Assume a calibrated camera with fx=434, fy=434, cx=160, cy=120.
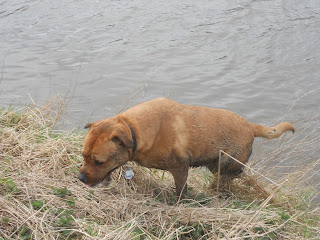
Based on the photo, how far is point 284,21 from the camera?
13.4 meters

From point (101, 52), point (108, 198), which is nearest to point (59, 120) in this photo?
point (108, 198)

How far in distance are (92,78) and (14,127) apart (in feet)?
14.8

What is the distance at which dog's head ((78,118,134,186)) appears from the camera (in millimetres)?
4102

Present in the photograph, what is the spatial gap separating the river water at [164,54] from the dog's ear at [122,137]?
12.0ft

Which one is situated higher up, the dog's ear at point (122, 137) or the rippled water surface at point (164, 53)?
the dog's ear at point (122, 137)

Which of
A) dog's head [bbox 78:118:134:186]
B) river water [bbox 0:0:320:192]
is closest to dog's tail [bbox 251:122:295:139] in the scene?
dog's head [bbox 78:118:134:186]

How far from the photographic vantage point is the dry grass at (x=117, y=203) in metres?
3.76

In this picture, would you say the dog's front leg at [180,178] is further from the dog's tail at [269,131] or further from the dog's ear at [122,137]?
the dog's tail at [269,131]

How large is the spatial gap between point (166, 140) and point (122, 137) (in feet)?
2.01

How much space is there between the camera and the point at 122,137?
13.4ft

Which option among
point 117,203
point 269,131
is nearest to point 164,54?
point 269,131

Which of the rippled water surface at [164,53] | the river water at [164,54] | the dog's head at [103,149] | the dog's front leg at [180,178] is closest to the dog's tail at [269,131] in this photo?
the dog's front leg at [180,178]

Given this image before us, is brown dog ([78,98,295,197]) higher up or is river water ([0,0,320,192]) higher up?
brown dog ([78,98,295,197])

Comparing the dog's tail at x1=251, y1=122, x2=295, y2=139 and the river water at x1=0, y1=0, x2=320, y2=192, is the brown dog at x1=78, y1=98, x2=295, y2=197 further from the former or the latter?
the river water at x1=0, y1=0, x2=320, y2=192
